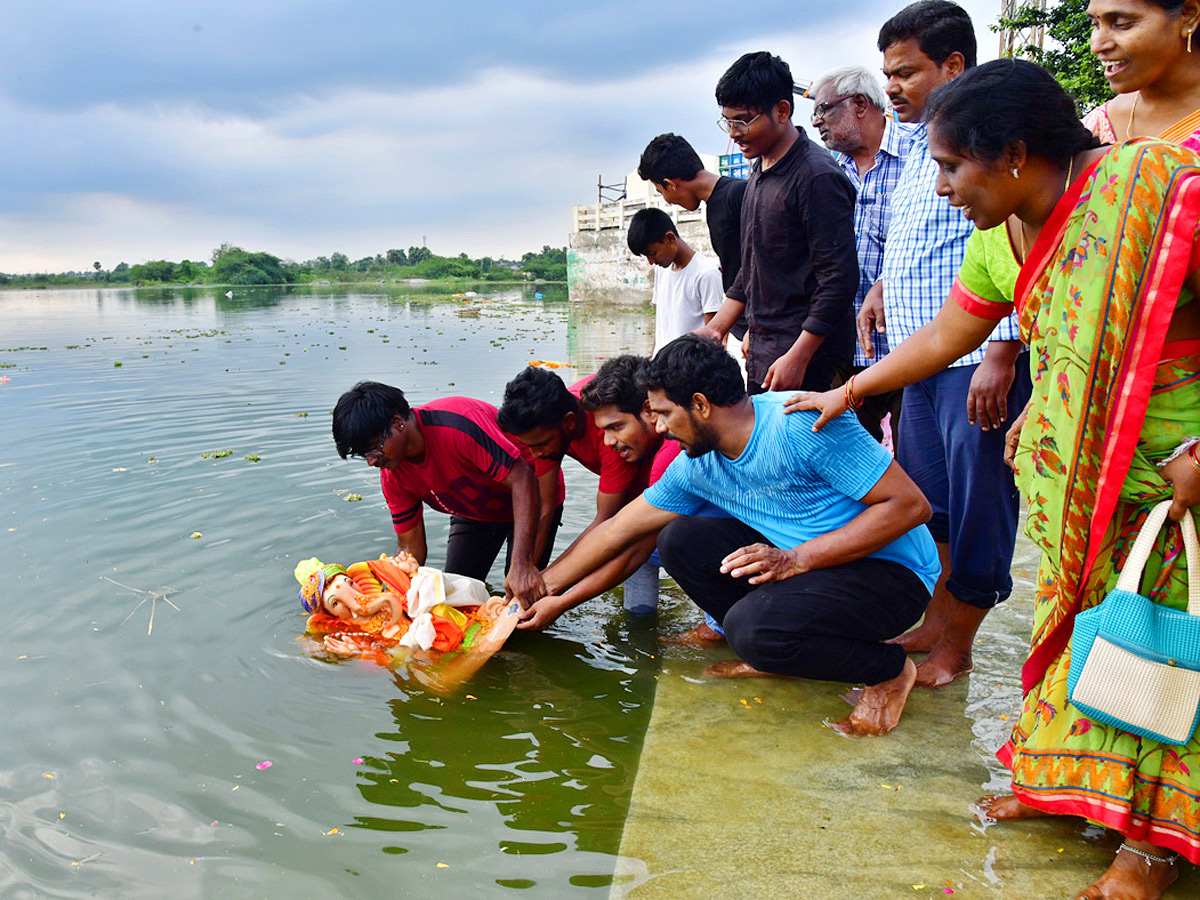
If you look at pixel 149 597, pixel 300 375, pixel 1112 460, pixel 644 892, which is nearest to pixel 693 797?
pixel 644 892

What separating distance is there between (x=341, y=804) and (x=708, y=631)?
1533 millimetres

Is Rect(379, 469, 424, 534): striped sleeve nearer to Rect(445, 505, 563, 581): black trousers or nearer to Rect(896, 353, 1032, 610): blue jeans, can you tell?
Rect(445, 505, 563, 581): black trousers

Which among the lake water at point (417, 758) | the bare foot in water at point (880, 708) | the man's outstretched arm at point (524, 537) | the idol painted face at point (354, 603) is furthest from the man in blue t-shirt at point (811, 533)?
the idol painted face at point (354, 603)

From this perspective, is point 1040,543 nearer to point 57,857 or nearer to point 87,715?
point 57,857

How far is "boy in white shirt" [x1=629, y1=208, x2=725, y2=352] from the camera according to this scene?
14.3ft

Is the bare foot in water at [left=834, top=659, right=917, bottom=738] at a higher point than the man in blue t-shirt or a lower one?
lower

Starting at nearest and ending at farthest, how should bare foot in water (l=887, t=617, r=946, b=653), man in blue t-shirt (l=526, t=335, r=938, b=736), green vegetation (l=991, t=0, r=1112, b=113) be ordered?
man in blue t-shirt (l=526, t=335, r=938, b=736) → bare foot in water (l=887, t=617, r=946, b=653) → green vegetation (l=991, t=0, r=1112, b=113)

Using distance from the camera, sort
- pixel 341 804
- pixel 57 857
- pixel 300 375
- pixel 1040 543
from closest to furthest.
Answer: pixel 1040 543
pixel 57 857
pixel 341 804
pixel 300 375

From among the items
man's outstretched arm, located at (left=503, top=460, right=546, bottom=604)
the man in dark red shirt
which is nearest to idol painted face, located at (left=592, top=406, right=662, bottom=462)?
the man in dark red shirt

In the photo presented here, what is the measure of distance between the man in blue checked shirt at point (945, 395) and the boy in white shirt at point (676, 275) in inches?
52.9

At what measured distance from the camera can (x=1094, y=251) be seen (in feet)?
5.87

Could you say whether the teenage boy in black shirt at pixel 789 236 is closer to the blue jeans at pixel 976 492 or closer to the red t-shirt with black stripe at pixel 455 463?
the blue jeans at pixel 976 492

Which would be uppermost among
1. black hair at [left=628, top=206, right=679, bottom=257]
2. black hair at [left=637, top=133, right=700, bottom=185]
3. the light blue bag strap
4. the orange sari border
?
black hair at [left=637, top=133, right=700, bottom=185]

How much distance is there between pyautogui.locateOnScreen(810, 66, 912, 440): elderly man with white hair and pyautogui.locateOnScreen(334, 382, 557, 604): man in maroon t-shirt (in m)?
1.43
